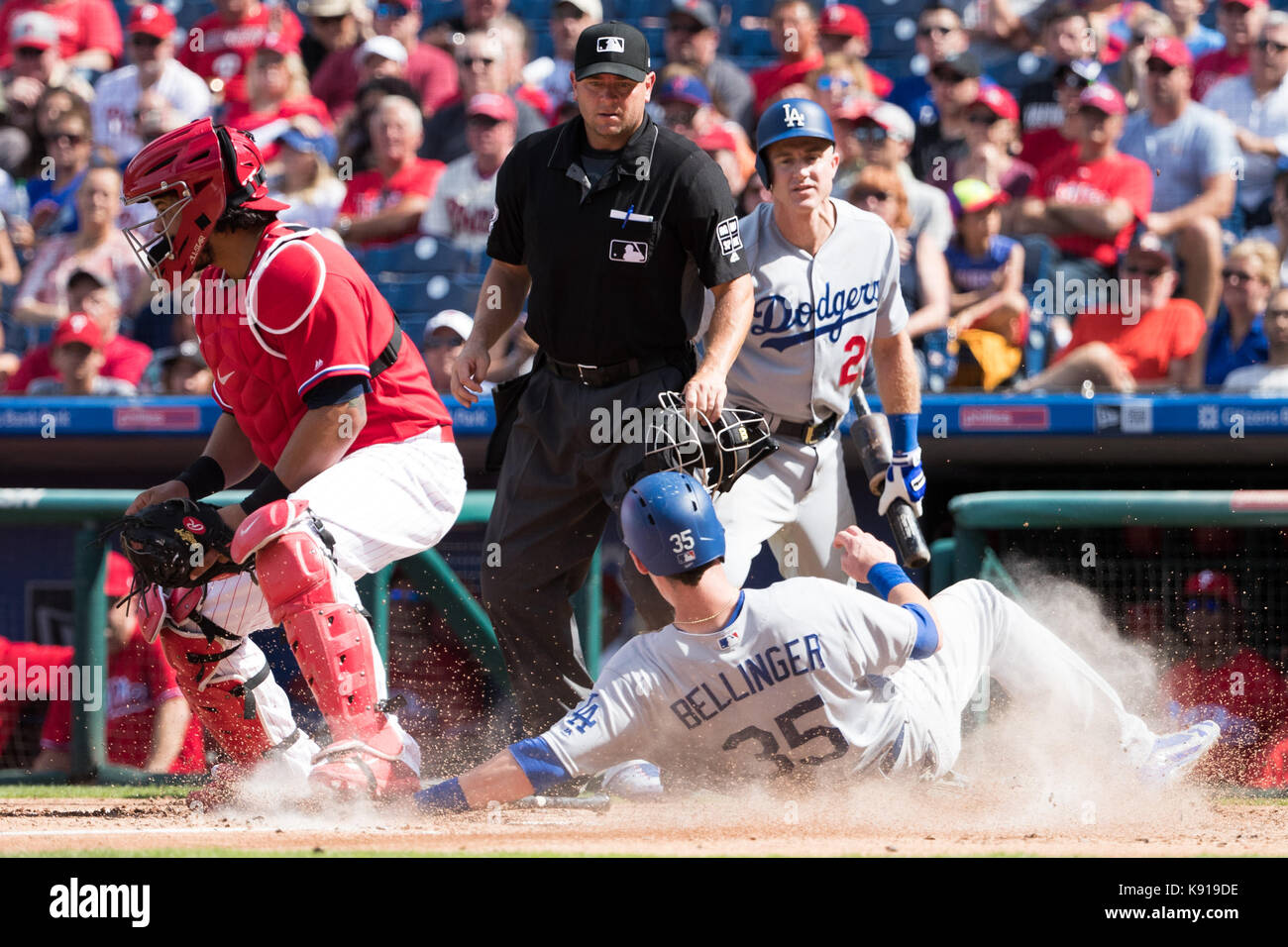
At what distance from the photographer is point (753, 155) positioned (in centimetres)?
753

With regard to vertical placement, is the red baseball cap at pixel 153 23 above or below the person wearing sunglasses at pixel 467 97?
above

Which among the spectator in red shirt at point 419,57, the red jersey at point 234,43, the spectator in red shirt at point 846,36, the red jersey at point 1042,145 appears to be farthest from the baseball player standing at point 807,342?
the red jersey at point 234,43

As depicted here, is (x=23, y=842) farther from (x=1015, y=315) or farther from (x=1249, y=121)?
(x=1249, y=121)

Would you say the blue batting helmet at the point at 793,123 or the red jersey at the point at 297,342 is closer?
the red jersey at the point at 297,342

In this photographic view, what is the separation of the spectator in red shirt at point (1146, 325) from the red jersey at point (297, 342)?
2950mm

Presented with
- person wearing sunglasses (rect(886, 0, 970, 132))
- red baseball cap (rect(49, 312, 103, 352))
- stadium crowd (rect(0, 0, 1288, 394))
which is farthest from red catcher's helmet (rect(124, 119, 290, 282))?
person wearing sunglasses (rect(886, 0, 970, 132))

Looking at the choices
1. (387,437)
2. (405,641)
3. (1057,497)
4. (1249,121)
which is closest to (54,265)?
(405,641)

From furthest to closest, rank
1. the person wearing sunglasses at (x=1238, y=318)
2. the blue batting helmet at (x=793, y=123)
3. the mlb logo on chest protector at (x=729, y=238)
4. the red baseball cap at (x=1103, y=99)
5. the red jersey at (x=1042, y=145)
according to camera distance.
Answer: the red jersey at (x=1042, y=145), the red baseball cap at (x=1103, y=99), the person wearing sunglasses at (x=1238, y=318), the blue batting helmet at (x=793, y=123), the mlb logo on chest protector at (x=729, y=238)

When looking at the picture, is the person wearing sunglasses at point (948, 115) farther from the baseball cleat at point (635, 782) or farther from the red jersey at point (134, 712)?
the red jersey at point (134, 712)

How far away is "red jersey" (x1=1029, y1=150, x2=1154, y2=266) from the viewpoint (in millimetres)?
6996

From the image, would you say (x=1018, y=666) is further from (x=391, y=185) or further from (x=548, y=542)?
(x=391, y=185)

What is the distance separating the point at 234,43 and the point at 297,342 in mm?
5461

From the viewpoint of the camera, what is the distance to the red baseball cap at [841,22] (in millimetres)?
8141

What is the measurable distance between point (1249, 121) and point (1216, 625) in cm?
336
